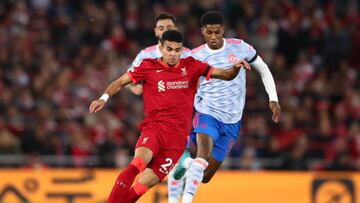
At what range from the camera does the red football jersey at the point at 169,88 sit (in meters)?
11.2

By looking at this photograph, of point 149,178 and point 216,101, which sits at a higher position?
point 216,101

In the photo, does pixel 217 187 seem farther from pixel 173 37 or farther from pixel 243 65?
pixel 243 65

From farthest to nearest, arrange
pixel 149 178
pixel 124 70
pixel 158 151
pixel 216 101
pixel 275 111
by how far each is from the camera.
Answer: pixel 124 70, pixel 216 101, pixel 275 111, pixel 158 151, pixel 149 178

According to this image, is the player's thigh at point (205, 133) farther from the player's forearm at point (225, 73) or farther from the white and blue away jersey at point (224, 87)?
the player's forearm at point (225, 73)

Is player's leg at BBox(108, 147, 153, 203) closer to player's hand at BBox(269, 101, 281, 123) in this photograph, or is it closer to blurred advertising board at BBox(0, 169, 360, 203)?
player's hand at BBox(269, 101, 281, 123)

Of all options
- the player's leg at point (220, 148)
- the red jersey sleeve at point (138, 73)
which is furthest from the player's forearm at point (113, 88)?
the player's leg at point (220, 148)

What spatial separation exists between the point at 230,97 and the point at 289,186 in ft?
15.9

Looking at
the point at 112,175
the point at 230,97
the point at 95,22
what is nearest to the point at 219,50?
the point at 230,97

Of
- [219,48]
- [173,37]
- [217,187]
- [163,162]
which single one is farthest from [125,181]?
[217,187]

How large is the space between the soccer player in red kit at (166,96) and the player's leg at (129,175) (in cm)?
5

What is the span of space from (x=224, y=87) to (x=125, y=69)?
8.12 meters

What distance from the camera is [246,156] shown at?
61.8 ft

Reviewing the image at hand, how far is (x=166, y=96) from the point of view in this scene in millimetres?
11227

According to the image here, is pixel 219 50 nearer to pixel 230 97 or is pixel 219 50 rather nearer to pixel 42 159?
pixel 230 97
